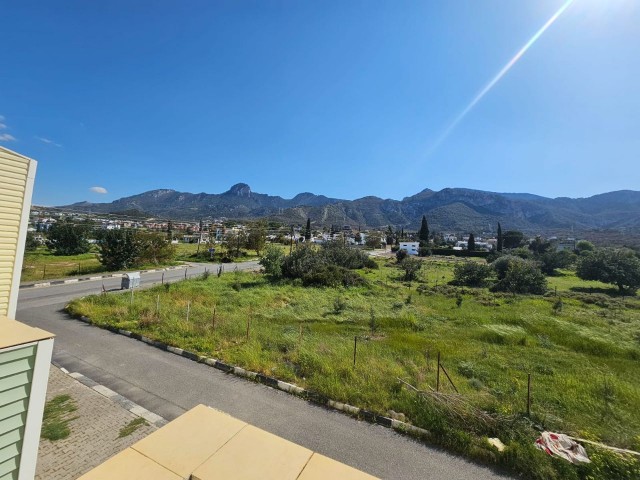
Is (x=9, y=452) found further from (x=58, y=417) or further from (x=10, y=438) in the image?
(x=58, y=417)

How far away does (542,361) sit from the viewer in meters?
10.7

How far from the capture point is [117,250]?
87.3 feet

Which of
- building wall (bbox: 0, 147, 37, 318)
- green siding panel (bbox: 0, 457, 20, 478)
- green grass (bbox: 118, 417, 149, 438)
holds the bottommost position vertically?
green grass (bbox: 118, 417, 149, 438)

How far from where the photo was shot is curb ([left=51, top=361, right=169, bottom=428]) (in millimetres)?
6223

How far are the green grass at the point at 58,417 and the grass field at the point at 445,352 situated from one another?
134 inches

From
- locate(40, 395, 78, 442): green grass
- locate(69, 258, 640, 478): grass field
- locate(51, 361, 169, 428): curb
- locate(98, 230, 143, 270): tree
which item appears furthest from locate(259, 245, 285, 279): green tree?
locate(40, 395, 78, 442): green grass

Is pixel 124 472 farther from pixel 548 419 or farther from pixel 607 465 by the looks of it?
pixel 548 419

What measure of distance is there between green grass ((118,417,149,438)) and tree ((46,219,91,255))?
42408mm

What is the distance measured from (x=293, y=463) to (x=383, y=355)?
8.29 meters

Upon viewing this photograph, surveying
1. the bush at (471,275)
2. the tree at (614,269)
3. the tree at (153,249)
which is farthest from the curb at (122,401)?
the tree at (614,269)

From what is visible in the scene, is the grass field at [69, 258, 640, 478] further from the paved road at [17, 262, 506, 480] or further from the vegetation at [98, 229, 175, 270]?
the vegetation at [98, 229, 175, 270]

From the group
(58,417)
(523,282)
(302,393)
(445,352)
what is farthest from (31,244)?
(523,282)

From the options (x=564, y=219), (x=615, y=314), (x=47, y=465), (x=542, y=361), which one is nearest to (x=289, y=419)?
(x=47, y=465)

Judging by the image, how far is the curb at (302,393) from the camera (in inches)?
246
